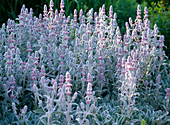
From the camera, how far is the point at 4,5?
7.26m

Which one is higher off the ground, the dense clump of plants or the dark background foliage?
the dark background foliage

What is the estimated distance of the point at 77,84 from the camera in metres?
3.93

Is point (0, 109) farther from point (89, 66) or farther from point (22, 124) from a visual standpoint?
point (89, 66)

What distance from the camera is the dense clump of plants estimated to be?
3.13 m

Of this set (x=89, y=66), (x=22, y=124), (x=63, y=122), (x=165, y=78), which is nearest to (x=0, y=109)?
(x=22, y=124)

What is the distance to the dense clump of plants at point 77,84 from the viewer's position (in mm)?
3133

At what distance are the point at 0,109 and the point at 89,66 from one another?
137cm

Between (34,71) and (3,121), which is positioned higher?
(34,71)

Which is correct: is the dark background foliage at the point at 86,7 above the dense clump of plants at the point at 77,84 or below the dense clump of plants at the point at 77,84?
above

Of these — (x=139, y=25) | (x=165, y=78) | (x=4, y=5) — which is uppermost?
(x=4, y=5)

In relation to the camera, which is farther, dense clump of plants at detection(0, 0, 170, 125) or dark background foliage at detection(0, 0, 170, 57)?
dark background foliage at detection(0, 0, 170, 57)

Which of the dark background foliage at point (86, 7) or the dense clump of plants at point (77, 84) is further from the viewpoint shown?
the dark background foliage at point (86, 7)

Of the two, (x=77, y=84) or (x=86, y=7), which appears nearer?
(x=77, y=84)

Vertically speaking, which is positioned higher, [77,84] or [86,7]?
[86,7]
